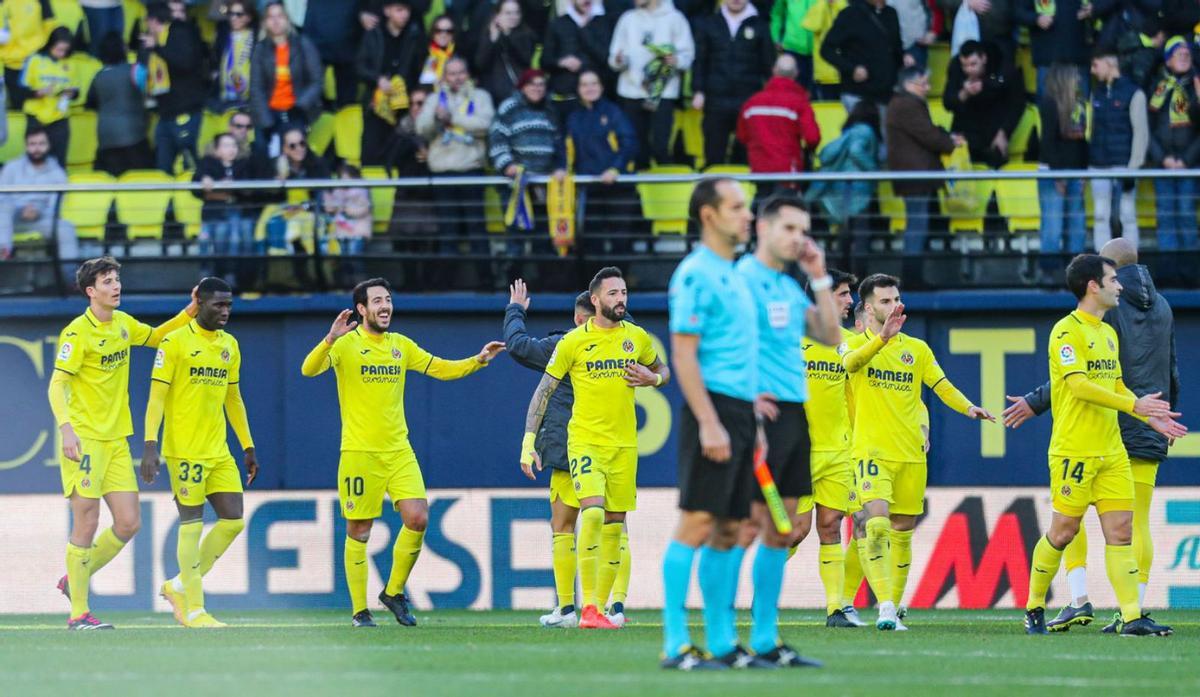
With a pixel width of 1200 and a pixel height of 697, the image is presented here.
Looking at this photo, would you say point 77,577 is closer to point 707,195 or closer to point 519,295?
point 519,295

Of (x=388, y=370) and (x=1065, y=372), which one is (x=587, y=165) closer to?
(x=388, y=370)

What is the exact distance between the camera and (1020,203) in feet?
51.1

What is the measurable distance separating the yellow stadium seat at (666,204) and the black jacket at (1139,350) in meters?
4.69

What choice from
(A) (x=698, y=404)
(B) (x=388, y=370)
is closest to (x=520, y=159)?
(B) (x=388, y=370)

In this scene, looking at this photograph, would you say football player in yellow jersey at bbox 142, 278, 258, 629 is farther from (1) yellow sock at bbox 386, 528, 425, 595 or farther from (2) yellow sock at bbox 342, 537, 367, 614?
(1) yellow sock at bbox 386, 528, 425, 595

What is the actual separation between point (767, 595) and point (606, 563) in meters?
3.54

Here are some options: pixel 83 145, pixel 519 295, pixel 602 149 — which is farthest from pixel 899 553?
pixel 83 145

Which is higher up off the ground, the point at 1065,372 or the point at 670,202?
the point at 670,202

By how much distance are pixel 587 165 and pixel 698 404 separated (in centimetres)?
832

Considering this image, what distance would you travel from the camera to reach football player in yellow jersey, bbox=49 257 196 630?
1244 centimetres

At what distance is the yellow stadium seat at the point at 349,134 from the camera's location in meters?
17.4

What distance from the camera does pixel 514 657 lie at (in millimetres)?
9250

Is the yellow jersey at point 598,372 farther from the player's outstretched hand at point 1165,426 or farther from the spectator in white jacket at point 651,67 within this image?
the spectator in white jacket at point 651,67

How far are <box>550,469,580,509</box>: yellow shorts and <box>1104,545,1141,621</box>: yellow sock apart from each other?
3.37 m
